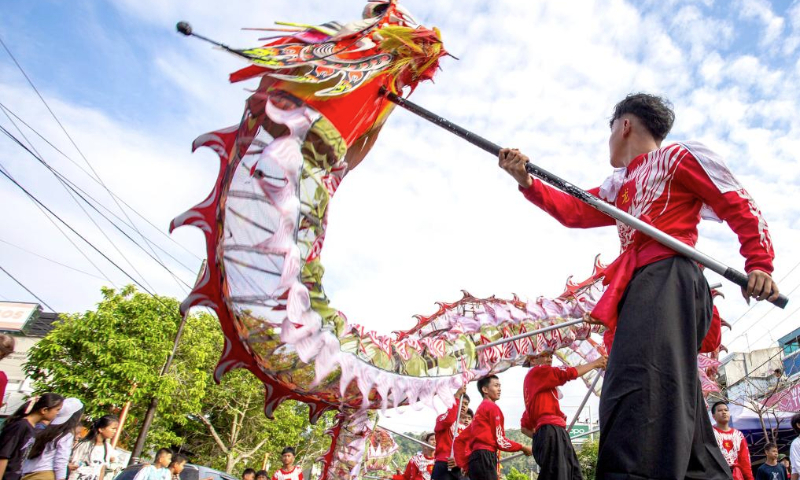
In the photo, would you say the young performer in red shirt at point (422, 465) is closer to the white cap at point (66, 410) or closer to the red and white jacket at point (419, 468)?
the red and white jacket at point (419, 468)

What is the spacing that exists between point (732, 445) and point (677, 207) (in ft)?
18.2

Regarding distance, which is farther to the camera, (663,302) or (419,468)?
(419,468)

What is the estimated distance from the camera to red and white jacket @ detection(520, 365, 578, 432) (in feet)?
16.3

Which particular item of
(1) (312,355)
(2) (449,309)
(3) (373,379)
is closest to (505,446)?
(2) (449,309)

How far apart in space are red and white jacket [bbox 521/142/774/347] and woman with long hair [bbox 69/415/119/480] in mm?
5791

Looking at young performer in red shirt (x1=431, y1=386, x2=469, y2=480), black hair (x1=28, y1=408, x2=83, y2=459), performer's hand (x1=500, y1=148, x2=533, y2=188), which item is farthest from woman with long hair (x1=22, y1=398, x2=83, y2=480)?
performer's hand (x1=500, y1=148, x2=533, y2=188)

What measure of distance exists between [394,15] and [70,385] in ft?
44.1

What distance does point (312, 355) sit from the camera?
2.52 metres

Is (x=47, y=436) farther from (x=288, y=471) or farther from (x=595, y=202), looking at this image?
(x=595, y=202)

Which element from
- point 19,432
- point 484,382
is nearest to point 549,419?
point 484,382

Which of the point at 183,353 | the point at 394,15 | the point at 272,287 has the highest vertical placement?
the point at 183,353

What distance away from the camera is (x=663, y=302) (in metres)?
1.72

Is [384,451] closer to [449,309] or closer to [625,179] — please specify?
[449,309]

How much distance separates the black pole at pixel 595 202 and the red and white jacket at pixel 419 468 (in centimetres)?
804
